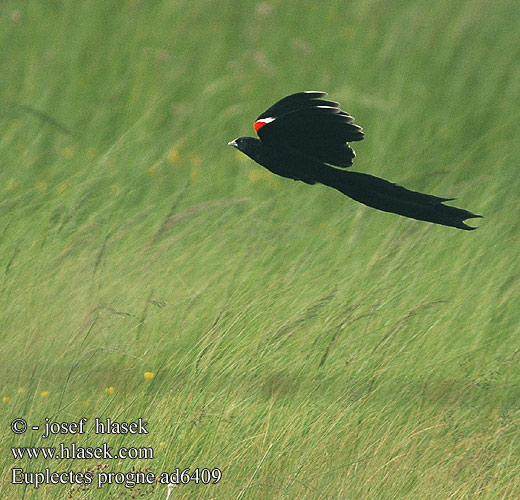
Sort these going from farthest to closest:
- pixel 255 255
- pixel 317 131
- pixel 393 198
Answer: pixel 255 255 < pixel 317 131 < pixel 393 198

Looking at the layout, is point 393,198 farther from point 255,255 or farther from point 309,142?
point 255,255

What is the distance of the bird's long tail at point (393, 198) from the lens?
14.1 ft

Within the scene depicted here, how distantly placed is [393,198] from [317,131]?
55 centimetres

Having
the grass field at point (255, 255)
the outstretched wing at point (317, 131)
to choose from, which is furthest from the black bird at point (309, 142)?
the grass field at point (255, 255)

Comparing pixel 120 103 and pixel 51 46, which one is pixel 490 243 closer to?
pixel 120 103

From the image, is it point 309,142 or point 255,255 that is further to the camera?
point 255,255

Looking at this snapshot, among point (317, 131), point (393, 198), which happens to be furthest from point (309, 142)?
point (393, 198)

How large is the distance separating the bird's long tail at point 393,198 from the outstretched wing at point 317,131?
87 mm

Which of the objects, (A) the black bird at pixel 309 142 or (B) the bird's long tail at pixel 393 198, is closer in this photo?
(B) the bird's long tail at pixel 393 198

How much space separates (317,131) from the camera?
474 centimetres

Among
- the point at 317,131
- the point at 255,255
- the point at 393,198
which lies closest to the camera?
the point at 393,198

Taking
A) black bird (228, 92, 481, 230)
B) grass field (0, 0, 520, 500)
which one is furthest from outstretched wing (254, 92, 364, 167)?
grass field (0, 0, 520, 500)

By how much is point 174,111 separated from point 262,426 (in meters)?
3.38

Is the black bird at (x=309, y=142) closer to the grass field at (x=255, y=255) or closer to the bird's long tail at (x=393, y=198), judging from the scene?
the bird's long tail at (x=393, y=198)
